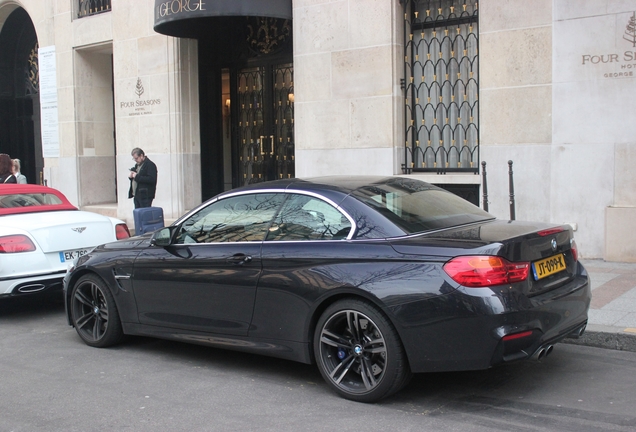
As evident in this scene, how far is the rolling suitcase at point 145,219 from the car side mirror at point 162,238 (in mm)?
5130

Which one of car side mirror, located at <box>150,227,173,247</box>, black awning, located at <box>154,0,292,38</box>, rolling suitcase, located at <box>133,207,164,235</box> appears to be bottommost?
rolling suitcase, located at <box>133,207,164,235</box>

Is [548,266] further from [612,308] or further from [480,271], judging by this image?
[612,308]

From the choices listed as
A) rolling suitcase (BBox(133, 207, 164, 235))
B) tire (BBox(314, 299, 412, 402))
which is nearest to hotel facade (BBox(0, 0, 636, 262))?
rolling suitcase (BBox(133, 207, 164, 235))

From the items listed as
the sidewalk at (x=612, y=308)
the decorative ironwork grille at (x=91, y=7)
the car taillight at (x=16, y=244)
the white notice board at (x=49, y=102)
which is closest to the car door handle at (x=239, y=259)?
the sidewalk at (x=612, y=308)

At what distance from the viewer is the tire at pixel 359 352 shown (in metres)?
4.94

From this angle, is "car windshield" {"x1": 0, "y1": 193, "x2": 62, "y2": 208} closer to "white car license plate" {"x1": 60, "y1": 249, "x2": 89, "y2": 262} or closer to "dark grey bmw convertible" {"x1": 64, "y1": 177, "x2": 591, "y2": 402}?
"white car license plate" {"x1": 60, "y1": 249, "x2": 89, "y2": 262}

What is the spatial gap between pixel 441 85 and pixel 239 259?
6.97 metres

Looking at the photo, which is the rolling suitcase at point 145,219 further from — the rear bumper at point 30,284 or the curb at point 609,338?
the curb at point 609,338

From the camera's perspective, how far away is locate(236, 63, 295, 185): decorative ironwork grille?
15039 mm

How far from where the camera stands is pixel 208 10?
12.4 meters

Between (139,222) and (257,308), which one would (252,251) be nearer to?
(257,308)

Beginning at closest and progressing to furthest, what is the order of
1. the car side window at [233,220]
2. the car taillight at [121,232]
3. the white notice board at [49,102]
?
1. the car side window at [233,220]
2. the car taillight at [121,232]
3. the white notice board at [49,102]

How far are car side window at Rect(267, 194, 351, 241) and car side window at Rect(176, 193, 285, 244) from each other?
0.33 ft

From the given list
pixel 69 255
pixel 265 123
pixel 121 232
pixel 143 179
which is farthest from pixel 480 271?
pixel 265 123
